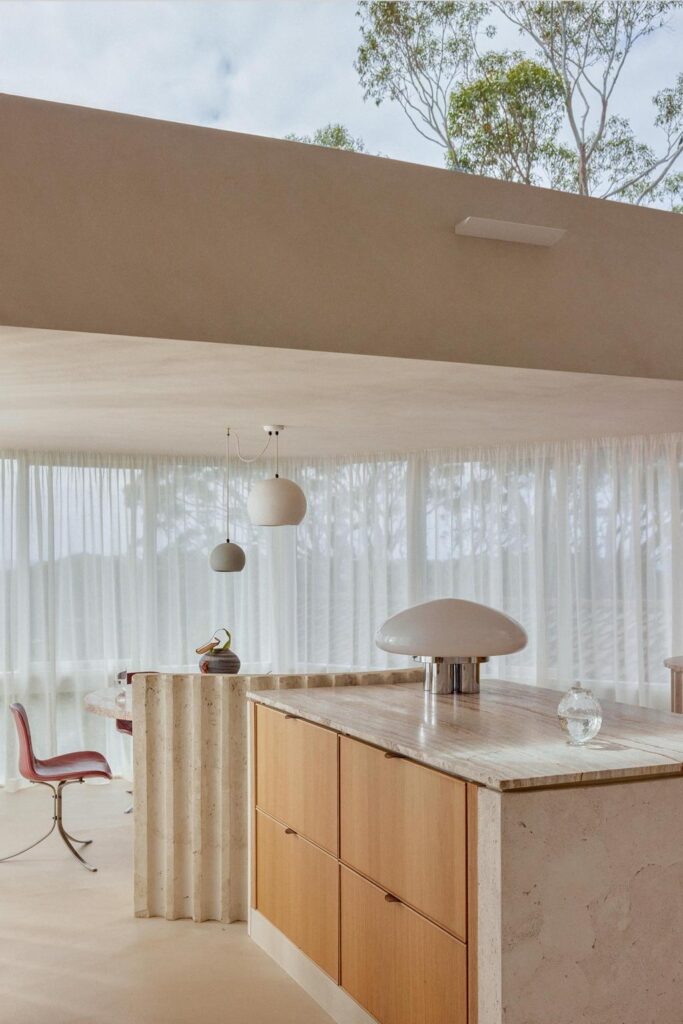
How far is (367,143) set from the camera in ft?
16.6

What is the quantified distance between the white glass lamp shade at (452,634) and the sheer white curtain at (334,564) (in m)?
3.10

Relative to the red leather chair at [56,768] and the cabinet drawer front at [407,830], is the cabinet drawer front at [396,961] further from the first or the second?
the red leather chair at [56,768]

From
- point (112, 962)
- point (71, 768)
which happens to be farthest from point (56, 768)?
point (112, 962)

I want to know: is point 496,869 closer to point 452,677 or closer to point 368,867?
point 368,867

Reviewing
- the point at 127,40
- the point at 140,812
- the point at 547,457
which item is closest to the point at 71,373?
the point at 127,40

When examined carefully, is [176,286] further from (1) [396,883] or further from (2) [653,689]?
(2) [653,689]

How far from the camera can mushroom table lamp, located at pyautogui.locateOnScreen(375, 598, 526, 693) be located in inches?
139

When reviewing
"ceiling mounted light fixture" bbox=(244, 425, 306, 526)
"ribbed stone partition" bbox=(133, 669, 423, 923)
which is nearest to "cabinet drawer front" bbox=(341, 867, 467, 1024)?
"ribbed stone partition" bbox=(133, 669, 423, 923)

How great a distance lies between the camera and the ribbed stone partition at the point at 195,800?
4266mm

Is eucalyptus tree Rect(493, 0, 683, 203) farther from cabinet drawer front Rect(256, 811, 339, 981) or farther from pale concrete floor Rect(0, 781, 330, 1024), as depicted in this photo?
pale concrete floor Rect(0, 781, 330, 1024)

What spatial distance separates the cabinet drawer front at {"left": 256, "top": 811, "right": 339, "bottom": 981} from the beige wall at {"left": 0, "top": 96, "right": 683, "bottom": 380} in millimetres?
1896

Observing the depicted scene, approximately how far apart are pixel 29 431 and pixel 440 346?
328 cm

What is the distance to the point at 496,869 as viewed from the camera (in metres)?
2.33

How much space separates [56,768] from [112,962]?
153 cm
